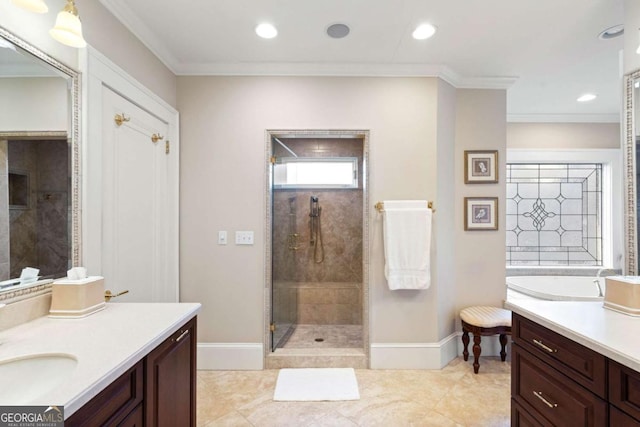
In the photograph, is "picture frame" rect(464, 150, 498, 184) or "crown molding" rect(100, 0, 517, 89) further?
"picture frame" rect(464, 150, 498, 184)

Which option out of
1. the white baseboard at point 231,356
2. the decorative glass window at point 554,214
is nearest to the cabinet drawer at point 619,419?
the white baseboard at point 231,356

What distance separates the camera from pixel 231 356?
8.27 ft

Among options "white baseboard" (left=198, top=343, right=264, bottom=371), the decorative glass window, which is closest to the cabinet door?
"white baseboard" (left=198, top=343, right=264, bottom=371)

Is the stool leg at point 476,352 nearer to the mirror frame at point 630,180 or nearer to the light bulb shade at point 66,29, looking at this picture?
the mirror frame at point 630,180

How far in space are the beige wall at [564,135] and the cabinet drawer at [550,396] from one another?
9.86ft

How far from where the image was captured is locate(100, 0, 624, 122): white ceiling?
183 cm

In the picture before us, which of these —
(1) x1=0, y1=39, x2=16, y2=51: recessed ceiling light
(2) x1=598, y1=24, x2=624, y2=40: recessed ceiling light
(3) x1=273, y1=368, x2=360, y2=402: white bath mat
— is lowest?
(3) x1=273, y1=368, x2=360, y2=402: white bath mat

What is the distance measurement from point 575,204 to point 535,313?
10.6 feet

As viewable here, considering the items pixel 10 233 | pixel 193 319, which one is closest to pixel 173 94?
pixel 10 233

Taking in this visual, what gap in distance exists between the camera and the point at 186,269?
253 centimetres

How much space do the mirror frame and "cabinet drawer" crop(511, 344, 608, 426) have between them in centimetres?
87

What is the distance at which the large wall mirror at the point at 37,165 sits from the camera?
1.18m

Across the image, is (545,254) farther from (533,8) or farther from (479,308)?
(533,8)

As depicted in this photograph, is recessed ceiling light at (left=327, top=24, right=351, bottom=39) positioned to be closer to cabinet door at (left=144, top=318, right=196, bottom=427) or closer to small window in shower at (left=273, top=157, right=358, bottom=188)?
small window in shower at (left=273, top=157, right=358, bottom=188)
